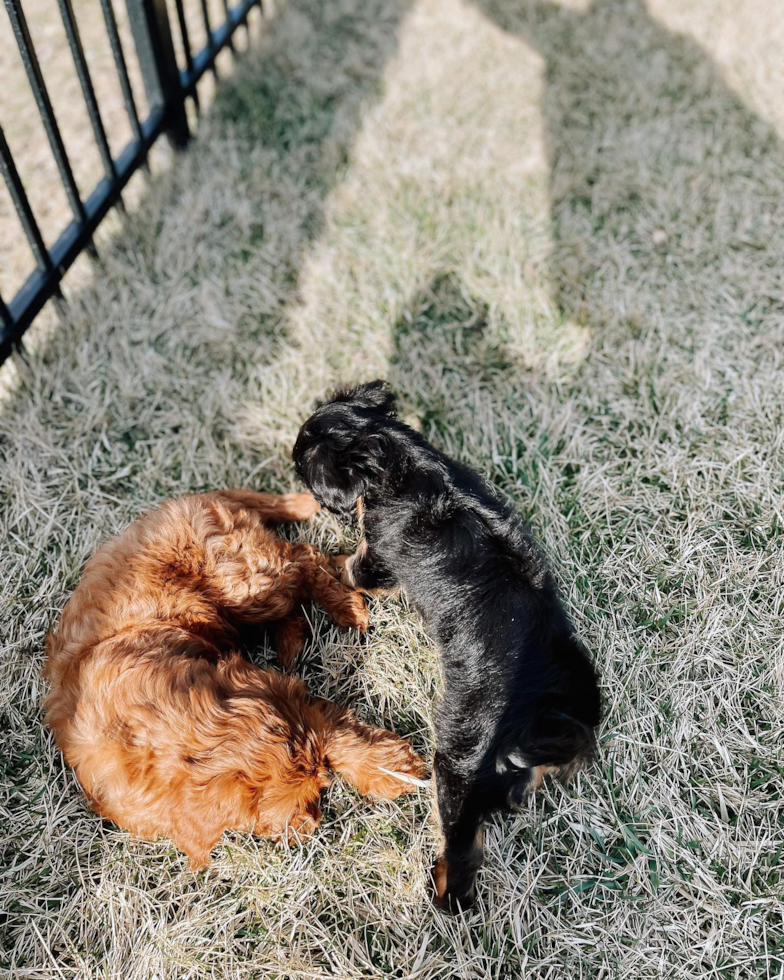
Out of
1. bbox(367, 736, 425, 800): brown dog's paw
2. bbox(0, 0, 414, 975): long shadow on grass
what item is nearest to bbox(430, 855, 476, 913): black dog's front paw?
bbox(367, 736, 425, 800): brown dog's paw

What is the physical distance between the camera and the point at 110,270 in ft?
11.8

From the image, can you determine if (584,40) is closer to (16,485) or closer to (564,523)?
(564,523)

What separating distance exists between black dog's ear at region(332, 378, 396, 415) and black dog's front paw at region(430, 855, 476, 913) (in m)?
1.64

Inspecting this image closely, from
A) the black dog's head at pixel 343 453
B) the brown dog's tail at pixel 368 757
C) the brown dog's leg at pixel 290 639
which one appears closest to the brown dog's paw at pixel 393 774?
the brown dog's tail at pixel 368 757

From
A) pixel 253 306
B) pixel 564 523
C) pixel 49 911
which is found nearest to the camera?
pixel 49 911

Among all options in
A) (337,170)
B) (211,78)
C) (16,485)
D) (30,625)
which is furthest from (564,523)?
(211,78)

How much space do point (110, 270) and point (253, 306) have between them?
0.86 meters

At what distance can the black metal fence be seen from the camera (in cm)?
293

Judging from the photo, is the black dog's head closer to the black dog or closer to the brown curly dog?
the black dog

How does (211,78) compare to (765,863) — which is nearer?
(765,863)

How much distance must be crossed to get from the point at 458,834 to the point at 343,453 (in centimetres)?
133

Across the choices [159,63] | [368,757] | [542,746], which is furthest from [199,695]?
[159,63]

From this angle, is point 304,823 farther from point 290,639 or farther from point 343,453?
point 343,453

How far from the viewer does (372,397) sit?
257cm
